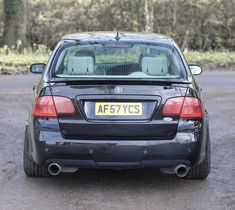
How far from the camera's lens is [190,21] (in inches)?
973

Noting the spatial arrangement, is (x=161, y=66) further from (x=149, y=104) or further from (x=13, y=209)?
(x=13, y=209)

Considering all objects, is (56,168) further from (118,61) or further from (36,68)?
(36,68)

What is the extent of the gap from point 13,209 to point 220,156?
303 centimetres

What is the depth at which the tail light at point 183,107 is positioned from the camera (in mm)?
5855

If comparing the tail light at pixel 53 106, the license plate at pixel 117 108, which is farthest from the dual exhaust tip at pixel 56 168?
the license plate at pixel 117 108

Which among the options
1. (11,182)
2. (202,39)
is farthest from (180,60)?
(202,39)

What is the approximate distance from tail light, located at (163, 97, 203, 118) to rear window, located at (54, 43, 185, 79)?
337 mm

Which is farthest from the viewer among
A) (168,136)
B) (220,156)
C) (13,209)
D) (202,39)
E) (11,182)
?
(202,39)

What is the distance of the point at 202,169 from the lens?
6.40 metres

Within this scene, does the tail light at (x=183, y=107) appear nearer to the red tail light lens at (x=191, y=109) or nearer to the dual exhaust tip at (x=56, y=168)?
the red tail light lens at (x=191, y=109)

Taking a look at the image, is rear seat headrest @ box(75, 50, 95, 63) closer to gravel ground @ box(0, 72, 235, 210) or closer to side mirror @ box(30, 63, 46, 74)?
side mirror @ box(30, 63, 46, 74)

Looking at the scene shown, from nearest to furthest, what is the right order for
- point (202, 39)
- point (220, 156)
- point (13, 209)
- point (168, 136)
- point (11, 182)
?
point (13, 209) → point (168, 136) → point (11, 182) → point (220, 156) → point (202, 39)

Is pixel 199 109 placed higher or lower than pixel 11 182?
higher

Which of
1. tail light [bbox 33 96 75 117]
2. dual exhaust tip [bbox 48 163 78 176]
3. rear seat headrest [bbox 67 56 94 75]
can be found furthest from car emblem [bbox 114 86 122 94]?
dual exhaust tip [bbox 48 163 78 176]
